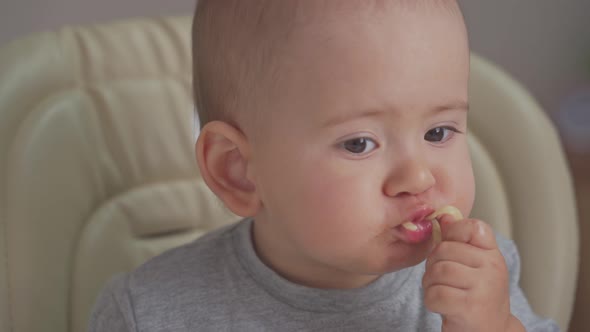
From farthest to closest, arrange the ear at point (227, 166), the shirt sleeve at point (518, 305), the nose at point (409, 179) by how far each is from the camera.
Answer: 1. the shirt sleeve at point (518, 305)
2. the ear at point (227, 166)
3. the nose at point (409, 179)

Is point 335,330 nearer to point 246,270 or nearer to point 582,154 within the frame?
point 246,270

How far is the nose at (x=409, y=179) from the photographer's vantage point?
0.72 metres

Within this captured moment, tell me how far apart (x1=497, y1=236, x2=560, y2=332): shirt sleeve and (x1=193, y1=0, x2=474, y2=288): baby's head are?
0.77ft

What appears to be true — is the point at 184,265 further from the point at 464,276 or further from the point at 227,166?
the point at 464,276

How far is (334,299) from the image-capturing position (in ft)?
2.82

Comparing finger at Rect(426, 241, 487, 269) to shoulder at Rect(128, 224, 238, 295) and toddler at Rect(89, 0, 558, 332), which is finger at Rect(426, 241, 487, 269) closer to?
toddler at Rect(89, 0, 558, 332)

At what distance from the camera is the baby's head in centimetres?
72

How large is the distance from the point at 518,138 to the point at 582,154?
0.68m

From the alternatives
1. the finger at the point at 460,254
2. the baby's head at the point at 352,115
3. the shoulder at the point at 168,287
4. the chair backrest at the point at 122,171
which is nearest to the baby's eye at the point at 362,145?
the baby's head at the point at 352,115

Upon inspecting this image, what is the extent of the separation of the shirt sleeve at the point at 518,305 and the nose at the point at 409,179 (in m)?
0.31

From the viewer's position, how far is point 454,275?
0.73m

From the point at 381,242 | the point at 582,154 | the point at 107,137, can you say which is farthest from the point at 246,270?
the point at 582,154

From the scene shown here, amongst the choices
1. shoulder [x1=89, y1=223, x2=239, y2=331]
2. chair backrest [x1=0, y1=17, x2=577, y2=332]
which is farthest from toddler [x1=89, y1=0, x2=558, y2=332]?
chair backrest [x1=0, y1=17, x2=577, y2=332]

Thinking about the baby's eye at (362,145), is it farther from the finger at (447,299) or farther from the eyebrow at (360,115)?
the finger at (447,299)
